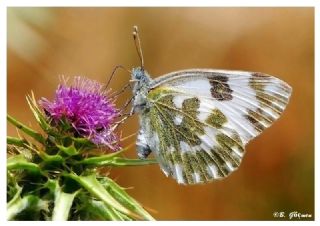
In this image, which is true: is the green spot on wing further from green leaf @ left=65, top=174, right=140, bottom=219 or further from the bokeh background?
the bokeh background

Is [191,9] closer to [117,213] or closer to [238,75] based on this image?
[238,75]

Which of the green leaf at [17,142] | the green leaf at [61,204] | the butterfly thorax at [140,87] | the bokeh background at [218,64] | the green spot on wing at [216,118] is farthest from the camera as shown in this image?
the bokeh background at [218,64]

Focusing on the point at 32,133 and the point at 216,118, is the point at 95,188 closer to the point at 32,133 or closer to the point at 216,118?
the point at 32,133

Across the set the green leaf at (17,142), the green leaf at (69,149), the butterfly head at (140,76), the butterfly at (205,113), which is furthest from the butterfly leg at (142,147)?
the green leaf at (17,142)

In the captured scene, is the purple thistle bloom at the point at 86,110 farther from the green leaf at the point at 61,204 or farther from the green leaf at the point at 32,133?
the green leaf at the point at 61,204

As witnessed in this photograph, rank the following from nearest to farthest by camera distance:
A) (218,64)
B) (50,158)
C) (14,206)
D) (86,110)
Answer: (14,206) → (50,158) → (86,110) → (218,64)

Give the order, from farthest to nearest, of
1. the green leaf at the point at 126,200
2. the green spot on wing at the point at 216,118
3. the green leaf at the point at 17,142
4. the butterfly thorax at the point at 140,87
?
the green spot on wing at the point at 216,118 → the butterfly thorax at the point at 140,87 → the green leaf at the point at 17,142 → the green leaf at the point at 126,200

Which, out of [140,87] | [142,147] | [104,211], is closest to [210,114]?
[140,87]

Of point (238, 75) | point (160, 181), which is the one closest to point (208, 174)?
point (238, 75)
